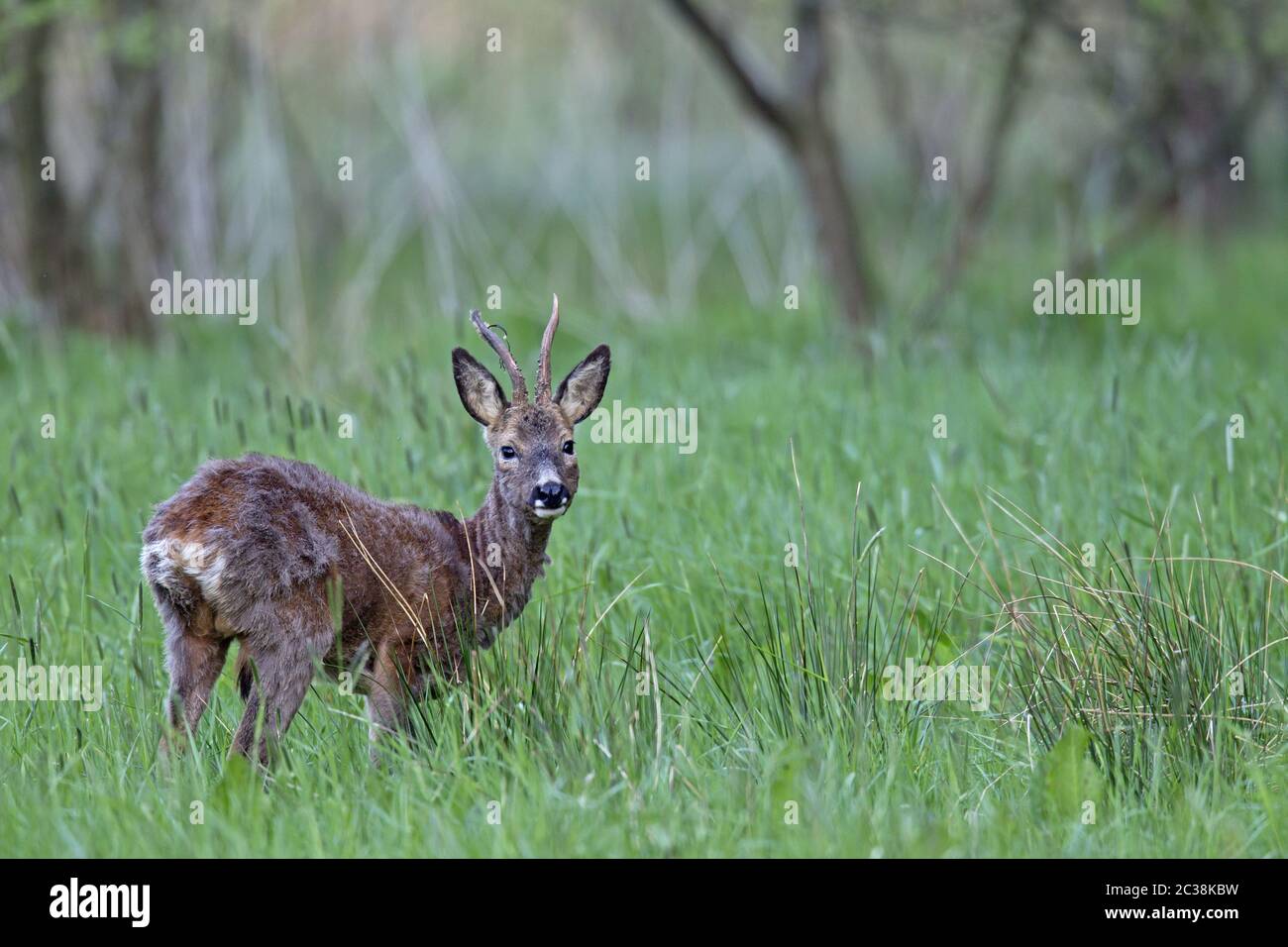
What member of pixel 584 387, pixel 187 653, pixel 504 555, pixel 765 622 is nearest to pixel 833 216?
pixel 765 622

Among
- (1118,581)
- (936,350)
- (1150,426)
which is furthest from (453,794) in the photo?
(936,350)

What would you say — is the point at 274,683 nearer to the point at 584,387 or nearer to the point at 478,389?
the point at 478,389

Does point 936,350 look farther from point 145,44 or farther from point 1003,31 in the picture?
point 145,44

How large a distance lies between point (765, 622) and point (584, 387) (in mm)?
1080

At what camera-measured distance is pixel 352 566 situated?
4582 millimetres

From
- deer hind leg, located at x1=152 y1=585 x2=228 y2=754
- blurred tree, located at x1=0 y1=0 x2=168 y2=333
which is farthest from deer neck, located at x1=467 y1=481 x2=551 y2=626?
blurred tree, located at x1=0 y1=0 x2=168 y2=333

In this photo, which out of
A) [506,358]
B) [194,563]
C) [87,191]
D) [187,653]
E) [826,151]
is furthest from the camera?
[87,191]

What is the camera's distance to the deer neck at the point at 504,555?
487 centimetres

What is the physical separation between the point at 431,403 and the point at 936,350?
11.0ft

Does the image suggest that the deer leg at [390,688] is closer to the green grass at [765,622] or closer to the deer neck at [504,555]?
the green grass at [765,622]

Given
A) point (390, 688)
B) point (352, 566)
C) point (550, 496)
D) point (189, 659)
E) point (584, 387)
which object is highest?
point (584, 387)

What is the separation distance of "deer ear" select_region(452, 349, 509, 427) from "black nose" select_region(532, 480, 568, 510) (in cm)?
39

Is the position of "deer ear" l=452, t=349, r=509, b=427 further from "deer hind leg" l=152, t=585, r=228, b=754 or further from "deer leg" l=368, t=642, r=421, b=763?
"deer hind leg" l=152, t=585, r=228, b=754

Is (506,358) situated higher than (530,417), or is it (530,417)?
(506,358)
